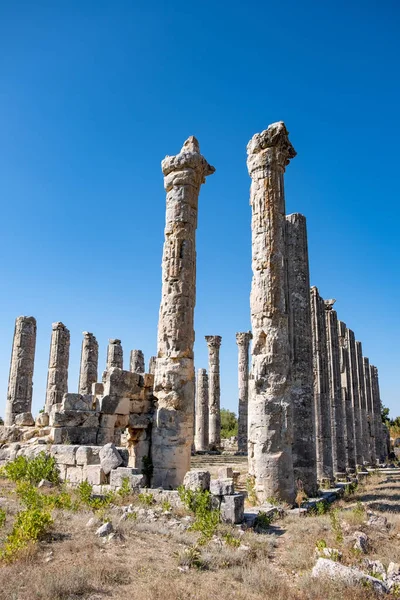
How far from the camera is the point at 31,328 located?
25.7 meters

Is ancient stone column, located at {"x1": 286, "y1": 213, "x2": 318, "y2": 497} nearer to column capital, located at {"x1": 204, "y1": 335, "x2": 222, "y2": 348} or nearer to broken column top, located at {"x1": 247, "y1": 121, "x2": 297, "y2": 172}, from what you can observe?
broken column top, located at {"x1": 247, "y1": 121, "x2": 297, "y2": 172}

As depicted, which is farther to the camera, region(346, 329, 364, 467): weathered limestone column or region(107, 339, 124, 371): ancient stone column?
region(107, 339, 124, 371): ancient stone column

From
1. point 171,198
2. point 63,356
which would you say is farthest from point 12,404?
point 171,198

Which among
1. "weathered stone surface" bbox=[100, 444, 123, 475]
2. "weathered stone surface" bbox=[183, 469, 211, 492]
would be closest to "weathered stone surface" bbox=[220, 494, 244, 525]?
"weathered stone surface" bbox=[183, 469, 211, 492]

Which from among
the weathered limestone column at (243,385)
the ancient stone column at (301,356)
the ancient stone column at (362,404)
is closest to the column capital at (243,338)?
the weathered limestone column at (243,385)

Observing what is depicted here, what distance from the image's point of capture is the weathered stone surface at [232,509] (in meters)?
8.39

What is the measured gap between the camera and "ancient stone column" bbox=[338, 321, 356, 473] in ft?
73.4

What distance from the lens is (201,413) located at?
37.5 metres

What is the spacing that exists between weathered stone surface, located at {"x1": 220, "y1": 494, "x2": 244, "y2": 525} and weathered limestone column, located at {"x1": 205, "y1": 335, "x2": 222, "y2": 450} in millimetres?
28674

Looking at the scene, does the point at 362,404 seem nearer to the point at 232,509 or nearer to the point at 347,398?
the point at 347,398

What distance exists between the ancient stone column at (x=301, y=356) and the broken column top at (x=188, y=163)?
294cm

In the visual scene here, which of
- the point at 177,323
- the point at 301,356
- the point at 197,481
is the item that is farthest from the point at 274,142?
the point at 197,481

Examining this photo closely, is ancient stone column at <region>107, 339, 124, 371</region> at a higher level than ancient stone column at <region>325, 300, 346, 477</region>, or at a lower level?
higher

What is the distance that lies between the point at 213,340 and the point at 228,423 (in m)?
24.1
